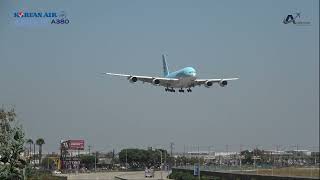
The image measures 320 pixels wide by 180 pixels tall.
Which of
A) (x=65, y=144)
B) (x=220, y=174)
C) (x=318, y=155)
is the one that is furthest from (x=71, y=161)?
(x=318, y=155)

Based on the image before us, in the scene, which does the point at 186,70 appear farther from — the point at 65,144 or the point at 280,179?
the point at 65,144

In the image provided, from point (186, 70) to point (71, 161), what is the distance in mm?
105348

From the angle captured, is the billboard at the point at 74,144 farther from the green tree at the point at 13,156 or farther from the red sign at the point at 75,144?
the green tree at the point at 13,156

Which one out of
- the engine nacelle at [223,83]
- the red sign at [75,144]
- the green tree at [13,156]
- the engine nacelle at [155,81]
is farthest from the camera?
the red sign at [75,144]

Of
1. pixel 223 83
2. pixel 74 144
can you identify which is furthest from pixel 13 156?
pixel 74 144

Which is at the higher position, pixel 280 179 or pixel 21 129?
pixel 21 129

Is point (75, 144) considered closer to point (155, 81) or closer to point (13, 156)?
point (155, 81)

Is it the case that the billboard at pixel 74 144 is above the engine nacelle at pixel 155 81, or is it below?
below

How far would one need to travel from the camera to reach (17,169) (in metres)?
39.3

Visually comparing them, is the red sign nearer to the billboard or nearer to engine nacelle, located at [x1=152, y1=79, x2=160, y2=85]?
the billboard

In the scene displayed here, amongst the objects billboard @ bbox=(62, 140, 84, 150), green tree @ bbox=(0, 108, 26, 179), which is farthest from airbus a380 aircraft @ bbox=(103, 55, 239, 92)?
billboard @ bbox=(62, 140, 84, 150)

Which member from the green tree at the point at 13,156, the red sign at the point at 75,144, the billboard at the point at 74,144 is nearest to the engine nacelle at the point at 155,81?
the green tree at the point at 13,156

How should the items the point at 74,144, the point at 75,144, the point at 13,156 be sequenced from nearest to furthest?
the point at 13,156 < the point at 74,144 < the point at 75,144

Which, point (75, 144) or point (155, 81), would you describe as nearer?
point (155, 81)
